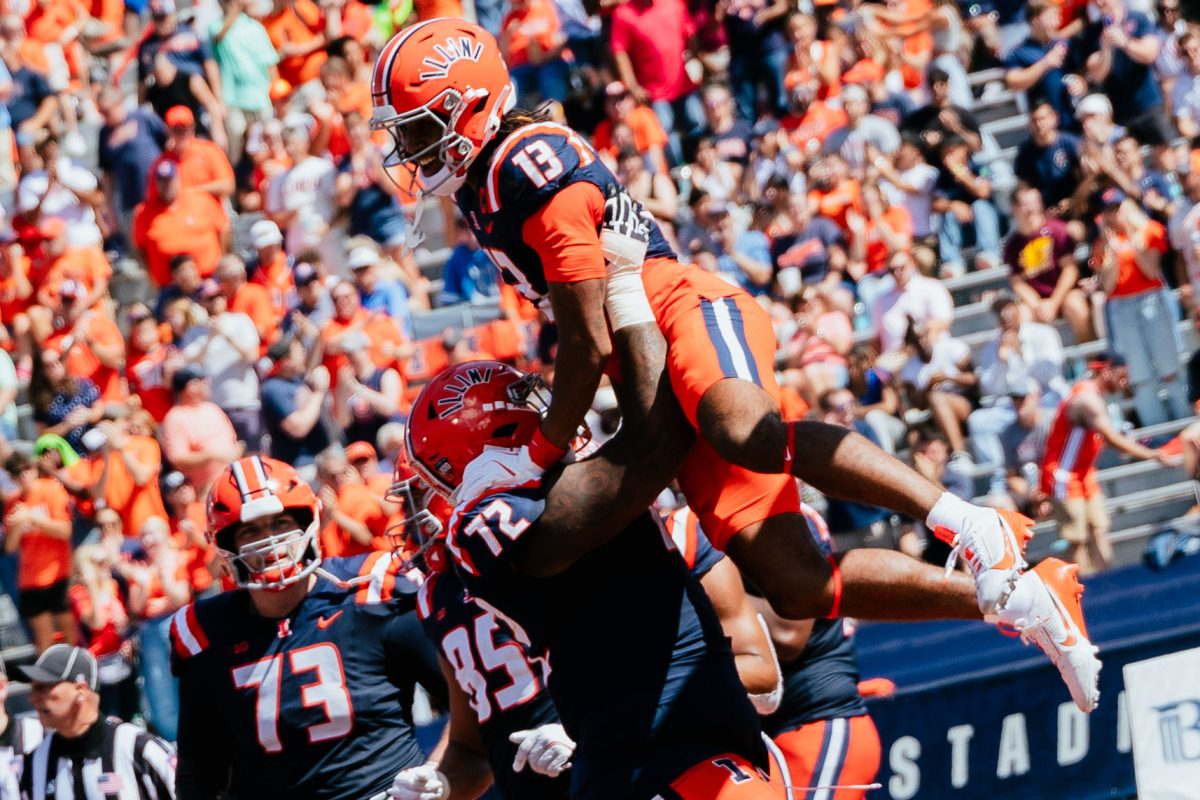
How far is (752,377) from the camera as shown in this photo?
472 centimetres

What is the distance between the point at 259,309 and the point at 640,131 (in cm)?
269

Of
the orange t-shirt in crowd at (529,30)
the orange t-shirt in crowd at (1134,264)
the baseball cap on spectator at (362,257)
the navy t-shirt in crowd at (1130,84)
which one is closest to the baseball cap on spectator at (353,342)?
the baseball cap on spectator at (362,257)

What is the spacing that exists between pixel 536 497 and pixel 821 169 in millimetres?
7659

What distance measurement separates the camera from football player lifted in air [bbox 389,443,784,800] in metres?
4.86

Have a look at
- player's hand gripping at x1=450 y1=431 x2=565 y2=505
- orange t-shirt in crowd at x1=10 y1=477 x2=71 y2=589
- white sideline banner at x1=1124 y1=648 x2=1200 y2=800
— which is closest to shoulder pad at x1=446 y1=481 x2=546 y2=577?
player's hand gripping at x1=450 y1=431 x2=565 y2=505

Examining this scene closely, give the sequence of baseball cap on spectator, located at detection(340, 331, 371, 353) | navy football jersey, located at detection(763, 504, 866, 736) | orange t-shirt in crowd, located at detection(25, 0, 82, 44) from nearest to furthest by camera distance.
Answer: navy football jersey, located at detection(763, 504, 866, 736), baseball cap on spectator, located at detection(340, 331, 371, 353), orange t-shirt in crowd, located at detection(25, 0, 82, 44)

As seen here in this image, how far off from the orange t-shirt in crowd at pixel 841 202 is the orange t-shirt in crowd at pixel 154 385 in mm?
4117

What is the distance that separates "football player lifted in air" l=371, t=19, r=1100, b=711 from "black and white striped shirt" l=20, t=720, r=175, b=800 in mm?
2555

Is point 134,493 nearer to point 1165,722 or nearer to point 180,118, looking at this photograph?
point 180,118

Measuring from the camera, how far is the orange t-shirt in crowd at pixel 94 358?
1192cm

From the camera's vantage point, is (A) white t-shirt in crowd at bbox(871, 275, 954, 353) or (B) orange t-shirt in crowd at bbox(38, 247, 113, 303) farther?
(B) orange t-shirt in crowd at bbox(38, 247, 113, 303)

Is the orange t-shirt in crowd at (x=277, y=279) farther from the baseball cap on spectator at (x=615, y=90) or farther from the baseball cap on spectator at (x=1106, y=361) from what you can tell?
the baseball cap on spectator at (x=1106, y=361)

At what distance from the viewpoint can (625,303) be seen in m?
4.80

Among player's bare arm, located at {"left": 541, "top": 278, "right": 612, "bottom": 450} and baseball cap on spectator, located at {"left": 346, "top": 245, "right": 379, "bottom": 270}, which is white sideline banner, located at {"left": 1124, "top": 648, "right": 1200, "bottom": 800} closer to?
player's bare arm, located at {"left": 541, "top": 278, "right": 612, "bottom": 450}
